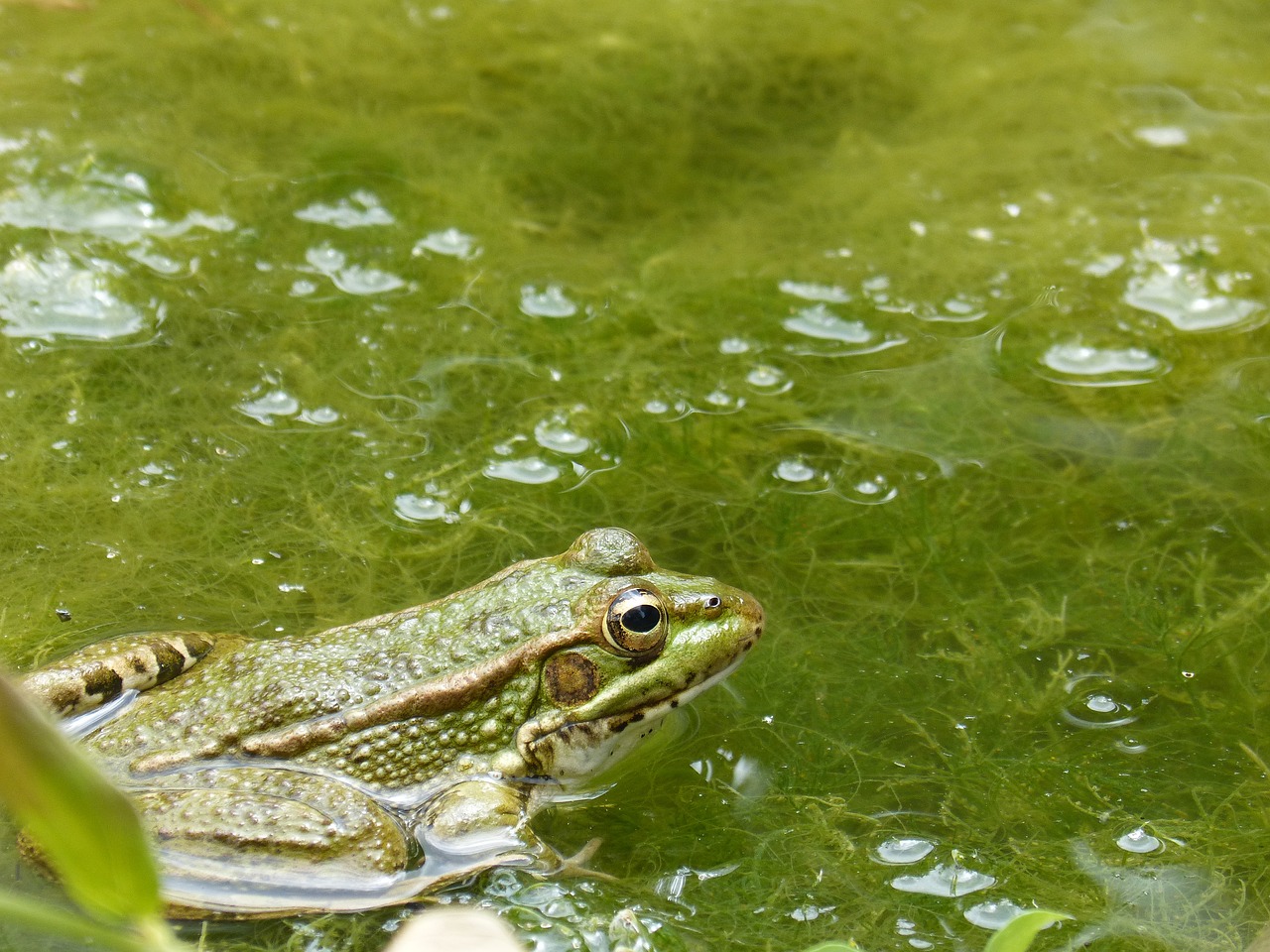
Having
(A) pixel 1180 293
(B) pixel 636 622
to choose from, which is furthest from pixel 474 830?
(A) pixel 1180 293

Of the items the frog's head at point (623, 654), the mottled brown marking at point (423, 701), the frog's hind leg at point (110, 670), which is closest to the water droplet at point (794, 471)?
the frog's head at point (623, 654)

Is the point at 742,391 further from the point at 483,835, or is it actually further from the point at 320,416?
the point at 483,835

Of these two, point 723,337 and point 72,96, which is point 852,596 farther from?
point 72,96

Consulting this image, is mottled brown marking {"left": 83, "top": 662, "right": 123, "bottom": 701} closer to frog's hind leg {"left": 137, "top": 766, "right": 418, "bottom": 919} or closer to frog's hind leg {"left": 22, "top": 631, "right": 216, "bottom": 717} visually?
frog's hind leg {"left": 22, "top": 631, "right": 216, "bottom": 717}

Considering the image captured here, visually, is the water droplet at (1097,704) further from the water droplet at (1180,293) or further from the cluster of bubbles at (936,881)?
the water droplet at (1180,293)

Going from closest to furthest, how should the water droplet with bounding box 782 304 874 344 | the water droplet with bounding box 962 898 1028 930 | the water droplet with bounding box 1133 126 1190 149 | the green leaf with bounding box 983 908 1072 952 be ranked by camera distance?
the green leaf with bounding box 983 908 1072 952
the water droplet with bounding box 962 898 1028 930
the water droplet with bounding box 782 304 874 344
the water droplet with bounding box 1133 126 1190 149

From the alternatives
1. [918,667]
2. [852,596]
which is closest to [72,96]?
[852,596]

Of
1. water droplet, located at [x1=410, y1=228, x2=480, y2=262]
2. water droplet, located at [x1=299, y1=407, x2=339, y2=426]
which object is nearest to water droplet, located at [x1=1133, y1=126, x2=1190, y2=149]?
water droplet, located at [x1=410, y1=228, x2=480, y2=262]
